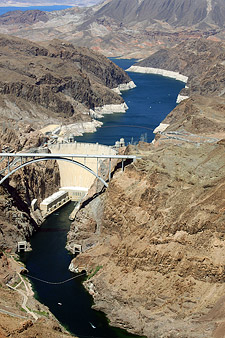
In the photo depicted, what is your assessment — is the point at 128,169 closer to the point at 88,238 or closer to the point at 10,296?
the point at 88,238

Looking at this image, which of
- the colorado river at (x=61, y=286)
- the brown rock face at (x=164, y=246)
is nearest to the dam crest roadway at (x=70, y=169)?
the colorado river at (x=61, y=286)

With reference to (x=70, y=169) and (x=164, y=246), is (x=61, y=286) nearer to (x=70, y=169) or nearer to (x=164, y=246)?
(x=164, y=246)

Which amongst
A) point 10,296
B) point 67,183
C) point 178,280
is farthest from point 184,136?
point 10,296

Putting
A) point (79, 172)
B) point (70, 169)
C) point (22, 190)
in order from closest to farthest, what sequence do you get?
point (22, 190), point (79, 172), point (70, 169)

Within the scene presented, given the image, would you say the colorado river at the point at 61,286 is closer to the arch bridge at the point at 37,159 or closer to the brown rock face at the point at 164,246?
the brown rock face at the point at 164,246

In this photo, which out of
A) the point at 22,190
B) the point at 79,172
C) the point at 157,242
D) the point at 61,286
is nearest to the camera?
the point at 157,242

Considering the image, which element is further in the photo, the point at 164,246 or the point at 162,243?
the point at 162,243

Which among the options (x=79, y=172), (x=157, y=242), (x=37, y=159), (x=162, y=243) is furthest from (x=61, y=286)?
(x=79, y=172)

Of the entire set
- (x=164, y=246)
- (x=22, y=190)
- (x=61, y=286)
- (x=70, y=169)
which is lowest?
(x=61, y=286)

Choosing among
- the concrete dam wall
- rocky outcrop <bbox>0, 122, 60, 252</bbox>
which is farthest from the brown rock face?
the concrete dam wall
